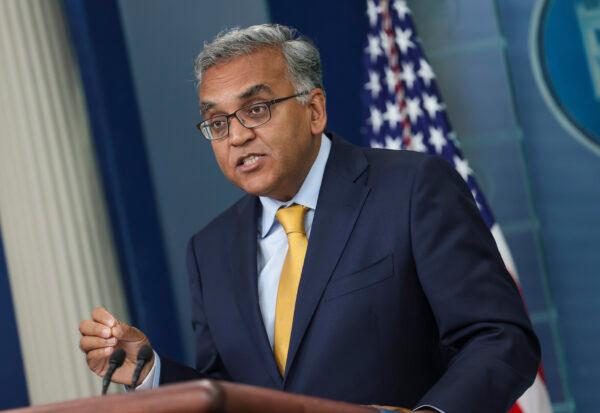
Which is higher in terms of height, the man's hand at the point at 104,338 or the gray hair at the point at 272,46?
the gray hair at the point at 272,46

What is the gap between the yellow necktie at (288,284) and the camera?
2441mm

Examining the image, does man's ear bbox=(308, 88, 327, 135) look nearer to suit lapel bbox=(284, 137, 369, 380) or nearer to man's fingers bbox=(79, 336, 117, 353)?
suit lapel bbox=(284, 137, 369, 380)

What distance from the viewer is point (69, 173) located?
14.8 ft

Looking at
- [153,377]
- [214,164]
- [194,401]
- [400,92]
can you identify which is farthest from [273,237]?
[214,164]

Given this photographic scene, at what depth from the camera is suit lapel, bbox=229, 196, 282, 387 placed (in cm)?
243

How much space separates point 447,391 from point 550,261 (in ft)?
9.86

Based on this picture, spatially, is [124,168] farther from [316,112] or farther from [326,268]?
[326,268]

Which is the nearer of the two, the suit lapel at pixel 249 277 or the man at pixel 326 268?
the man at pixel 326 268

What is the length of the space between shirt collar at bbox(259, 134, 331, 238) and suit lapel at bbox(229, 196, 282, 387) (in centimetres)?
5

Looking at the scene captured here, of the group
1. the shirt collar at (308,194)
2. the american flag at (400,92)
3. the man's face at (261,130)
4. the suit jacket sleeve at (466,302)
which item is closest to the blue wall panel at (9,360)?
the american flag at (400,92)

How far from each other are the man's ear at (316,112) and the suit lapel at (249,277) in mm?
251

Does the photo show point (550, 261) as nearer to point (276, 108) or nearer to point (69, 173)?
point (69, 173)

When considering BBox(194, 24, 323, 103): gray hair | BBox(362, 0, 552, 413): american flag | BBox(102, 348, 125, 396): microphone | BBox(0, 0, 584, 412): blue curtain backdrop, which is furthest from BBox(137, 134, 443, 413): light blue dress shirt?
BBox(0, 0, 584, 412): blue curtain backdrop

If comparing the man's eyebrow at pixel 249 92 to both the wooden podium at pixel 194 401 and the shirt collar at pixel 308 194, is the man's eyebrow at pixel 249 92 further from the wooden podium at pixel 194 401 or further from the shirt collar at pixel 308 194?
the wooden podium at pixel 194 401
